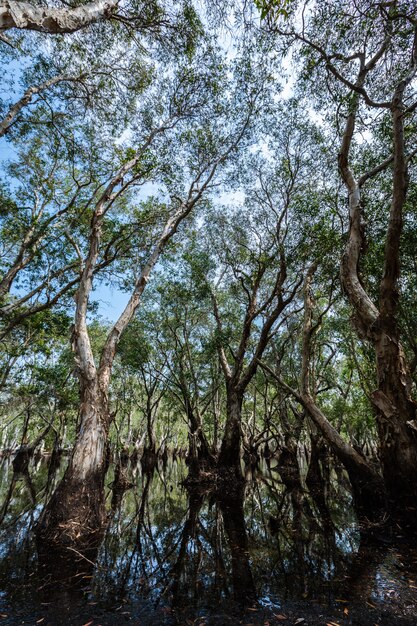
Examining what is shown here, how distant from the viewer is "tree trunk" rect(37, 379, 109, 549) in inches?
216

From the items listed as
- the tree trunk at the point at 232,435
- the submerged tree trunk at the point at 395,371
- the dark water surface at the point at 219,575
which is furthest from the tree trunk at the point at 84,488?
the tree trunk at the point at 232,435

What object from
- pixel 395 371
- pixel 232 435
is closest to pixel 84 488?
pixel 395 371

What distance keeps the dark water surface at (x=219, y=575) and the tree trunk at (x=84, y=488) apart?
1.23 ft

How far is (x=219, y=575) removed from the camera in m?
4.13

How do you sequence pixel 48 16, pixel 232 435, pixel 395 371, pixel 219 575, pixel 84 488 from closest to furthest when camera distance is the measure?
1. pixel 219 575
2. pixel 48 16
3. pixel 84 488
4. pixel 395 371
5. pixel 232 435

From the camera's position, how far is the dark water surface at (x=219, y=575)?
3.04m

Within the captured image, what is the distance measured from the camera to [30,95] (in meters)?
7.68

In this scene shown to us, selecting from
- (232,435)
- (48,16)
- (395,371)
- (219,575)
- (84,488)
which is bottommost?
(219,575)

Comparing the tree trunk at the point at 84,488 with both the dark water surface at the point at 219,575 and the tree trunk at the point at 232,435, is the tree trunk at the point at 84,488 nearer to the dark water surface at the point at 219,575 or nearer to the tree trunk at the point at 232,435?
the dark water surface at the point at 219,575

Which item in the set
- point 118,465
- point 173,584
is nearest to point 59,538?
point 173,584

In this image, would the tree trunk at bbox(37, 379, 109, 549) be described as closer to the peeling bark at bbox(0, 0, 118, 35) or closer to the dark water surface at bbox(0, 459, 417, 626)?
the dark water surface at bbox(0, 459, 417, 626)

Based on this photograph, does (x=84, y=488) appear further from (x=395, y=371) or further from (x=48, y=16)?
(x=48, y=16)

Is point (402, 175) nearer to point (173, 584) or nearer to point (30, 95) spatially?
point (173, 584)

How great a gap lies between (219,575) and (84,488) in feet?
10.3
